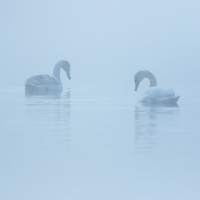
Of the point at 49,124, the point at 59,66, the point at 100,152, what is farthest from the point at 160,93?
the point at 59,66

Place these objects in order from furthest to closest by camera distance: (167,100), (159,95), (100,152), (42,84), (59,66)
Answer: (59,66) → (42,84) → (159,95) → (167,100) → (100,152)

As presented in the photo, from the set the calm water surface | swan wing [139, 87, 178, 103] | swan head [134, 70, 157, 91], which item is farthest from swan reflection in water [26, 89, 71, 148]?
swan head [134, 70, 157, 91]

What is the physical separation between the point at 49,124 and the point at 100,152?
3098mm

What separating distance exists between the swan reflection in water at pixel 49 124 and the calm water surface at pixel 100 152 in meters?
0.01

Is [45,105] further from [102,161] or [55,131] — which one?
[102,161]

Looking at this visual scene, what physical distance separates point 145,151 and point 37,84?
47.3ft

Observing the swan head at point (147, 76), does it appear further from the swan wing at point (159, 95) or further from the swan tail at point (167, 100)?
the swan tail at point (167, 100)

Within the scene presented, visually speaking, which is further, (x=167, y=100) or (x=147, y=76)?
(x=147, y=76)

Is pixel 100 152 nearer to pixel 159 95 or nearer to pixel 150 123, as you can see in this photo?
pixel 150 123

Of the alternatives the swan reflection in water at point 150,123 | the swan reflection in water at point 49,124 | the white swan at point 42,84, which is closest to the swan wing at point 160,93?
the swan reflection in water at point 150,123

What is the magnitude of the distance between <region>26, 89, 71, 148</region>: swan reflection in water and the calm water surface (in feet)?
0.04

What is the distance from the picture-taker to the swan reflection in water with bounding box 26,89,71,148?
8.21m

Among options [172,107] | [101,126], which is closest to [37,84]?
[172,107]

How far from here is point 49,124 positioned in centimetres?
1030
